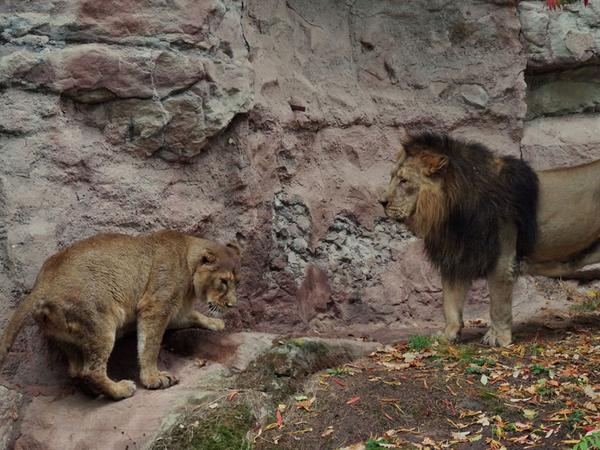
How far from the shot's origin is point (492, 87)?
10609 millimetres

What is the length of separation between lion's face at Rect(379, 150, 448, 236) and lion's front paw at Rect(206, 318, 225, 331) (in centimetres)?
179

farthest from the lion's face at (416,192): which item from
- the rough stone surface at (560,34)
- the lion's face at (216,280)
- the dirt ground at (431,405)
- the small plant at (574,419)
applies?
the rough stone surface at (560,34)

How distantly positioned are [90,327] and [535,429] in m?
3.16

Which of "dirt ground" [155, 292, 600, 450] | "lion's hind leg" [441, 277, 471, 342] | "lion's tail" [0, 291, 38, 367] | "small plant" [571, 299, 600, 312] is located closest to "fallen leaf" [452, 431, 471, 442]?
"dirt ground" [155, 292, 600, 450]

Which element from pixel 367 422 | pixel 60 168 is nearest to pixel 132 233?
pixel 60 168

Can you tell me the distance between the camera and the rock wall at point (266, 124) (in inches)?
293

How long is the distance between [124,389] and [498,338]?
11.2ft

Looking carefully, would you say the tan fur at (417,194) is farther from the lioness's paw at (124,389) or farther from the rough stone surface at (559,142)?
the rough stone surface at (559,142)

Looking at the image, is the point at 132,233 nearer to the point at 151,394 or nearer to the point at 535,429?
the point at 151,394

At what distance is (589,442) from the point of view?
5.93m

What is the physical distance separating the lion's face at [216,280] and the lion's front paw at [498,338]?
2.42 m

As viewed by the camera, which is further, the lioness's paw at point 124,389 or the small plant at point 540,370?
the small plant at point 540,370

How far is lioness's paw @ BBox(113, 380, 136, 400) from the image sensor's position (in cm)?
683

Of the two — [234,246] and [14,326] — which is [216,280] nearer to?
[234,246]
